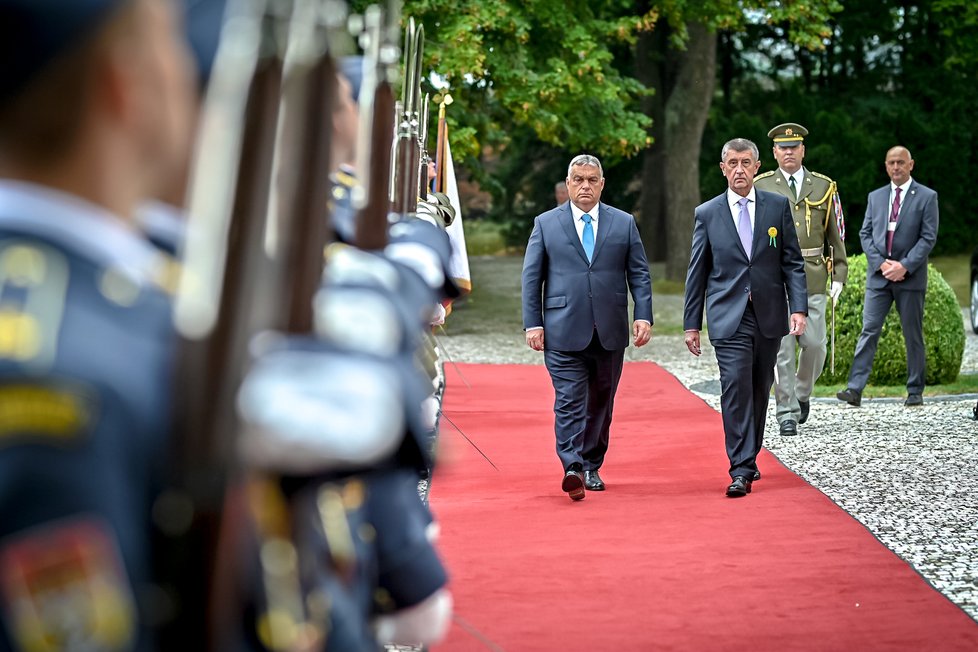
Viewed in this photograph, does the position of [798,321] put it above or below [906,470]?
above

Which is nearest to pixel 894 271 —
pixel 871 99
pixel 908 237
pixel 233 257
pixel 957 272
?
pixel 908 237

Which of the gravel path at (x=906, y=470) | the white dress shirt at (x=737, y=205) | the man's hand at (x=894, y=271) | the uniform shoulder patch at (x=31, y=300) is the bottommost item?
the gravel path at (x=906, y=470)

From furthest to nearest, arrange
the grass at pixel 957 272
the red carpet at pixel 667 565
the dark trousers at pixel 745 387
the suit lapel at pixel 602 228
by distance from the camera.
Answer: the grass at pixel 957 272, the suit lapel at pixel 602 228, the dark trousers at pixel 745 387, the red carpet at pixel 667 565

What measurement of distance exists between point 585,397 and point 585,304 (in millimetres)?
569

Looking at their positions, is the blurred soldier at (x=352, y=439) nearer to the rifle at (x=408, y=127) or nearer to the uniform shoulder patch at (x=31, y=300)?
the uniform shoulder patch at (x=31, y=300)

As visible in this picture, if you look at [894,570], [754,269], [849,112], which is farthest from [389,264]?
[849,112]

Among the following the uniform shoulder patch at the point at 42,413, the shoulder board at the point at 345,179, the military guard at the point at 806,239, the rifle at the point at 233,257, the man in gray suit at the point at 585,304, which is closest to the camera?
the uniform shoulder patch at the point at 42,413

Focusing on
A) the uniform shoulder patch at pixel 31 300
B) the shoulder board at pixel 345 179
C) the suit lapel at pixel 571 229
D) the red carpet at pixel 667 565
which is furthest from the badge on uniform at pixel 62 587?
the suit lapel at pixel 571 229

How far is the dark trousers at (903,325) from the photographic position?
1213 centimetres

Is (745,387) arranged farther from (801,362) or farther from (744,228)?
(801,362)

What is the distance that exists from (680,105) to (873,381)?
1334 cm

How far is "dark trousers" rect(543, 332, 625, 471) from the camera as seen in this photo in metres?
8.64

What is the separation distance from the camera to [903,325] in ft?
40.4

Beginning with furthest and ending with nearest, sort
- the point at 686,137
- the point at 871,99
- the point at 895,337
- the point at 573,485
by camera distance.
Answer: the point at 871,99
the point at 686,137
the point at 895,337
the point at 573,485
